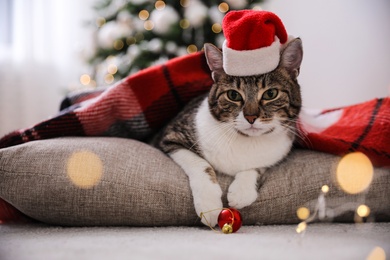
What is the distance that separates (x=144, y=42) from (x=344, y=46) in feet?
4.36

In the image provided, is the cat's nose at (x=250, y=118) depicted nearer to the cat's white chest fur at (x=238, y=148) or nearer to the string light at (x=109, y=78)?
the cat's white chest fur at (x=238, y=148)

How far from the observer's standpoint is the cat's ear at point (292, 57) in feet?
3.24

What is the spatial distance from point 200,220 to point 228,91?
37 centimetres

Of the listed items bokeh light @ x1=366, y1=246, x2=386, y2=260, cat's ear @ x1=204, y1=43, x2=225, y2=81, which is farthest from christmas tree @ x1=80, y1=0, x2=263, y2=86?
bokeh light @ x1=366, y1=246, x2=386, y2=260

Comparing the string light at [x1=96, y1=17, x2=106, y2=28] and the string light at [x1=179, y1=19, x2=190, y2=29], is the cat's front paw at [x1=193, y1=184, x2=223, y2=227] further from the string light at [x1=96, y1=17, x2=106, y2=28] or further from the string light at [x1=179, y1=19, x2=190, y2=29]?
the string light at [x1=96, y1=17, x2=106, y2=28]

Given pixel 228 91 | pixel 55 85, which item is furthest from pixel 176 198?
pixel 55 85

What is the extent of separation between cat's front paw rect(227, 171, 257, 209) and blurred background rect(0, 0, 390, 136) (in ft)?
3.25

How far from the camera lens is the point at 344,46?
247 cm

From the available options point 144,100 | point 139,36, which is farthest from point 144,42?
point 144,100

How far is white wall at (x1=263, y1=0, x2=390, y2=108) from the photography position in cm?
235

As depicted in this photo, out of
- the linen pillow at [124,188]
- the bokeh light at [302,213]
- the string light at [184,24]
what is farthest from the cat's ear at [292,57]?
the string light at [184,24]

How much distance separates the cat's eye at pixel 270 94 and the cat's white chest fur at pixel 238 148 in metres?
0.10

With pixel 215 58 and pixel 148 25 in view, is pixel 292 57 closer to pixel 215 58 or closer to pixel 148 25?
pixel 215 58

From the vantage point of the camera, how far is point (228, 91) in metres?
1.05
